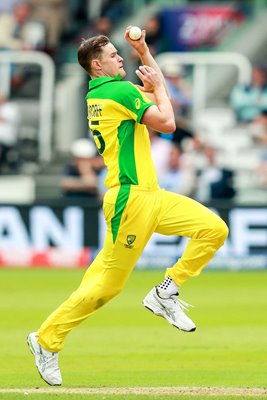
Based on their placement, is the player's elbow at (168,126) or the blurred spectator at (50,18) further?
the blurred spectator at (50,18)

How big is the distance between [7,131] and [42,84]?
1.23m

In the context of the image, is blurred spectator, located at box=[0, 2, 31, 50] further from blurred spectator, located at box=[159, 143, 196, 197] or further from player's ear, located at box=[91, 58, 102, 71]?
player's ear, located at box=[91, 58, 102, 71]

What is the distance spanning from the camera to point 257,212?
16.5m

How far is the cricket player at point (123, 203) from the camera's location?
819 centimetres

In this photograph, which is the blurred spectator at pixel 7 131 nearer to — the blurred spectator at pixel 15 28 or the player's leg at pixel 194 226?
the blurred spectator at pixel 15 28

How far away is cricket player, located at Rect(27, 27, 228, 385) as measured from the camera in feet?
26.9

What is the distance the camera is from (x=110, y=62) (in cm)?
827

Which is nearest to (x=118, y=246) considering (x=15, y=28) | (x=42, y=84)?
(x=42, y=84)

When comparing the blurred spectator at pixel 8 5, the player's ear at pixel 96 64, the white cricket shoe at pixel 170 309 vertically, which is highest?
the player's ear at pixel 96 64

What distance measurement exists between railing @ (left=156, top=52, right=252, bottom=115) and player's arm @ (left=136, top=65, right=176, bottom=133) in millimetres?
10590

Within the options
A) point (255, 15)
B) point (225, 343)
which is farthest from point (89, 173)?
point (225, 343)

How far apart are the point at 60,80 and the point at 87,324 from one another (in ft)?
28.1

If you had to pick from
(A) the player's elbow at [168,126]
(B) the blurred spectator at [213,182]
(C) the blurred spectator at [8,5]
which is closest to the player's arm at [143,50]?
(A) the player's elbow at [168,126]

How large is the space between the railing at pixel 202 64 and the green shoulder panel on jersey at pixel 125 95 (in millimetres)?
10565
